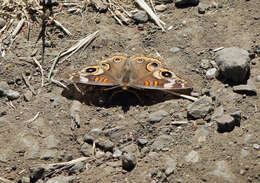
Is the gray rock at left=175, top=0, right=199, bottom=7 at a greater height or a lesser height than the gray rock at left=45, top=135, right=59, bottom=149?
greater

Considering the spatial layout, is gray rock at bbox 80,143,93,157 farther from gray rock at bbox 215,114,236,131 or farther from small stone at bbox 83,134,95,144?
gray rock at bbox 215,114,236,131

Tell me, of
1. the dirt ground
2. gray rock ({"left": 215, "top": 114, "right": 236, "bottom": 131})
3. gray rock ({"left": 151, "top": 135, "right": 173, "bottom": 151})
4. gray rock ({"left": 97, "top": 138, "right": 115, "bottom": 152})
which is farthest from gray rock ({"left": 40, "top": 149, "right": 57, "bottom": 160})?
gray rock ({"left": 215, "top": 114, "right": 236, "bottom": 131})

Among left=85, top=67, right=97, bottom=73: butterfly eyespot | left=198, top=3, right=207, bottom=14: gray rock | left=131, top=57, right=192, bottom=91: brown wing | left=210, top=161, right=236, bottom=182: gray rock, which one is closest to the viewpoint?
left=210, top=161, right=236, bottom=182: gray rock

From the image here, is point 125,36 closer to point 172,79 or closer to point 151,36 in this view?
point 151,36

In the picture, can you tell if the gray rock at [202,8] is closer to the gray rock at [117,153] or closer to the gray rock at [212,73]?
the gray rock at [212,73]

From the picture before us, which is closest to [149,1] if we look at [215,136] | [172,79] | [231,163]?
[172,79]

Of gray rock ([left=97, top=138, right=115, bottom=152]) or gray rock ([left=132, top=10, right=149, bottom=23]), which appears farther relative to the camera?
gray rock ([left=132, top=10, right=149, bottom=23])
